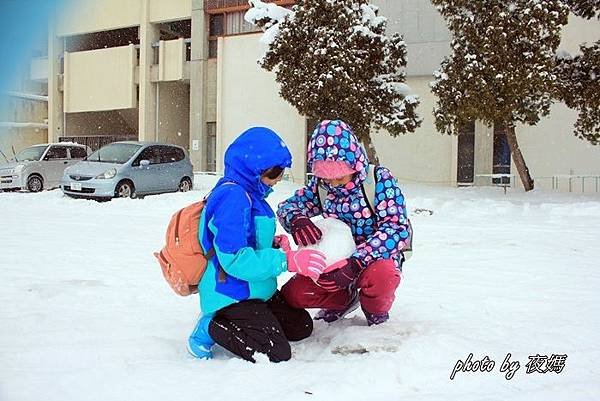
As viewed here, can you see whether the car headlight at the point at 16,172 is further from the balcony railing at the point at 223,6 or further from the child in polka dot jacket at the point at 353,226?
the child in polka dot jacket at the point at 353,226

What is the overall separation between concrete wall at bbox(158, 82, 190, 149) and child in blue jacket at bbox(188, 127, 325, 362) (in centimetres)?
2257

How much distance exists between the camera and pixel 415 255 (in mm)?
6379

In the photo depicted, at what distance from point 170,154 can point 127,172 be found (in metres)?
1.78

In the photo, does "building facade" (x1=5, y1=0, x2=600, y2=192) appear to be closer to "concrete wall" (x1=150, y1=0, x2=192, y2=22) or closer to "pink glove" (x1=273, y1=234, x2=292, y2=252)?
"concrete wall" (x1=150, y1=0, x2=192, y2=22)

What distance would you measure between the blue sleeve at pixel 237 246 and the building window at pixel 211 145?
68.0ft

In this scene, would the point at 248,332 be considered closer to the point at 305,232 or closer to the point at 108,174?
the point at 305,232

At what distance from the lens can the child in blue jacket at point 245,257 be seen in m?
2.61

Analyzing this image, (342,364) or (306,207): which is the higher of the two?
(306,207)

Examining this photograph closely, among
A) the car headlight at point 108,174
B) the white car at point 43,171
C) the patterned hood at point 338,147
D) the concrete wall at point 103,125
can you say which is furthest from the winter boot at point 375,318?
the concrete wall at point 103,125

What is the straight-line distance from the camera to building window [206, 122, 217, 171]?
23156 mm

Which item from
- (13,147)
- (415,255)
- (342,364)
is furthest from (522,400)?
(415,255)

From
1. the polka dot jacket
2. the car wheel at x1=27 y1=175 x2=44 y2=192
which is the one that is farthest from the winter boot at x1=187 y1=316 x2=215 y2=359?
the car wheel at x1=27 y1=175 x2=44 y2=192

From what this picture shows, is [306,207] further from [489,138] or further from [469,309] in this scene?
[489,138]

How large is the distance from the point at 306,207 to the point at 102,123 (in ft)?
82.4
